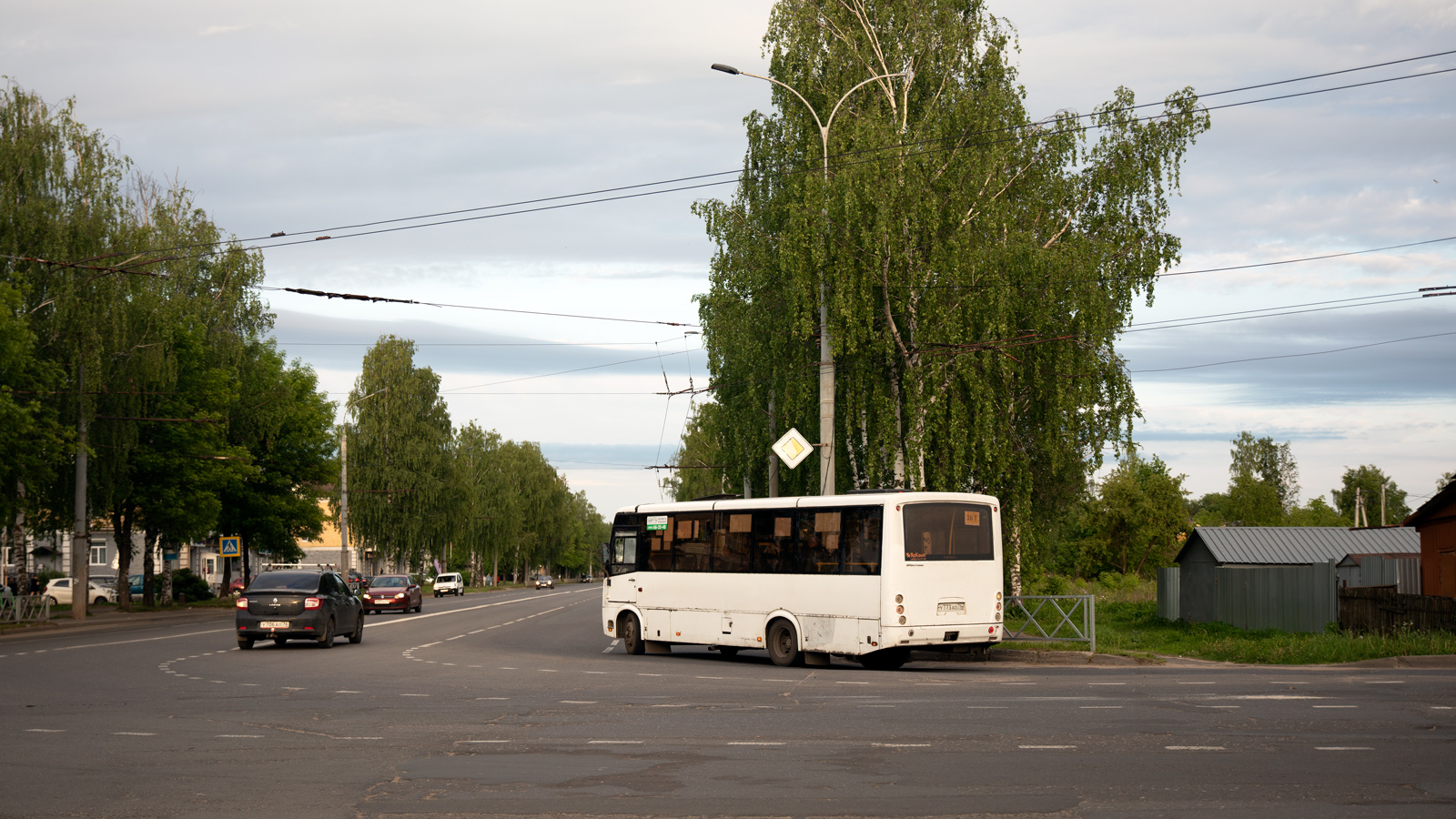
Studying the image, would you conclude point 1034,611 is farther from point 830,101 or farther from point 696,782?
point 696,782

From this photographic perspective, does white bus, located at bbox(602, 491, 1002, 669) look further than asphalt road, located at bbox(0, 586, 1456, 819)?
Yes

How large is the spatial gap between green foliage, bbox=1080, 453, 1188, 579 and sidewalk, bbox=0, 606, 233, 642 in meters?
49.5

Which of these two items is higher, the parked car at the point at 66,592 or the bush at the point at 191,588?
the bush at the point at 191,588

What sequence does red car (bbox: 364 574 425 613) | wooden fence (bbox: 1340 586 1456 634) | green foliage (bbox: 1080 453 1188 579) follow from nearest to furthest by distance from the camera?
wooden fence (bbox: 1340 586 1456 634), red car (bbox: 364 574 425 613), green foliage (bbox: 1080 453 1188 579)

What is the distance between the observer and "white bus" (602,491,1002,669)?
68.1 feet

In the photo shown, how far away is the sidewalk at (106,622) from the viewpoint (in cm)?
3588

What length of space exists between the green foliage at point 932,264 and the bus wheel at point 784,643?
6.30 meters

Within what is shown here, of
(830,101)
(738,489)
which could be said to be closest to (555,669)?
(830,101)

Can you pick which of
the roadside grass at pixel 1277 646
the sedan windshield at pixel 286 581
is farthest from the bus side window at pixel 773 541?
the sedan windshield at pixel 286 581

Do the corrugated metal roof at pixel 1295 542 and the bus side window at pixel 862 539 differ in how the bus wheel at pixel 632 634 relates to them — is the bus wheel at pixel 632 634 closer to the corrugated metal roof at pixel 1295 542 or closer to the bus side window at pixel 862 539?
the bus side window at pixel 862 539

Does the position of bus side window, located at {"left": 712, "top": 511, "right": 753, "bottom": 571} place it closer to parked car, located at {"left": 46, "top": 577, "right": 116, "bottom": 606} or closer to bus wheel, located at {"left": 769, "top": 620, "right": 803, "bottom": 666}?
bus wheel, located at {"left": 769, "top": 620, "right": 803, "bottom": 666}

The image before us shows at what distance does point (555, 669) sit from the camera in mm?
20719

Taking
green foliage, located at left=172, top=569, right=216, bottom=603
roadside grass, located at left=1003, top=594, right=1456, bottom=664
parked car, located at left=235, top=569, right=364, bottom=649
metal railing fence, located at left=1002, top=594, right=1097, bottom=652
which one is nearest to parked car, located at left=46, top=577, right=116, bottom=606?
→ green foliage, located at left=172, top=569, right=216, bottom=603

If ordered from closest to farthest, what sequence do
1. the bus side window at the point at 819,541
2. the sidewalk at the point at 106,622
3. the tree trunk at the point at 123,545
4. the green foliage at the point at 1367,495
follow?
the bus side window at the point at 819,541 → the sidewalk at the point at 106,622 → the tree trunk at the point at 123,545 → the green foliage at the point at 1367,495
